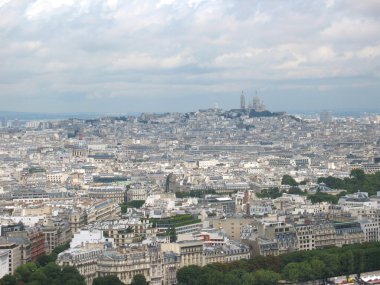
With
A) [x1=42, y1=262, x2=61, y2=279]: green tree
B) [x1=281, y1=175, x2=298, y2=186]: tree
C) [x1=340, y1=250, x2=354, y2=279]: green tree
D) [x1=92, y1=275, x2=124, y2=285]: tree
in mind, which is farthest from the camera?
[x1=281, y1=175, x2=298, y2=186]: tree

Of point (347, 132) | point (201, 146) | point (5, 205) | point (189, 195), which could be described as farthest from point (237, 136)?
point (5, 205)

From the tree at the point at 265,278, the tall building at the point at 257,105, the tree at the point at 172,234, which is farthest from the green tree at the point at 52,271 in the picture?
the tall building at the point at 257,105

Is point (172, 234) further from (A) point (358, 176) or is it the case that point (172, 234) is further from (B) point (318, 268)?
(A) point (358, 176)

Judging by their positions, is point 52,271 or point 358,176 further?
point 358,176

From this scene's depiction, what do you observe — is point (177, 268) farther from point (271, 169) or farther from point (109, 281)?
point (271, 169)

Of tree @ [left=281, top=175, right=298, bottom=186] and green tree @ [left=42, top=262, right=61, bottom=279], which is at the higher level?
green tree @ [left=42, top=262, right=61, bottom=279]

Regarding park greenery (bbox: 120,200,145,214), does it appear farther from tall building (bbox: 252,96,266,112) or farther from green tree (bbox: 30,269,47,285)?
tall building (bbox: 252,96,266,112)

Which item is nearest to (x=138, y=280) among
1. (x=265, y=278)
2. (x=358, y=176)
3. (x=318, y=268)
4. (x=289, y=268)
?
(x=265, y=278)

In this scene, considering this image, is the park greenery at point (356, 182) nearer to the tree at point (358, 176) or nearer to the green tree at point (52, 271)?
the tree at point (358, 176)

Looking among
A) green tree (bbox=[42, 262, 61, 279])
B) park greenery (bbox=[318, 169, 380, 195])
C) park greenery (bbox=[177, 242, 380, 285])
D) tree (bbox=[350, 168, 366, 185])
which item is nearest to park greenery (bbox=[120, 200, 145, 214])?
park greenery (bbox=[318, 169, 380, 195])
